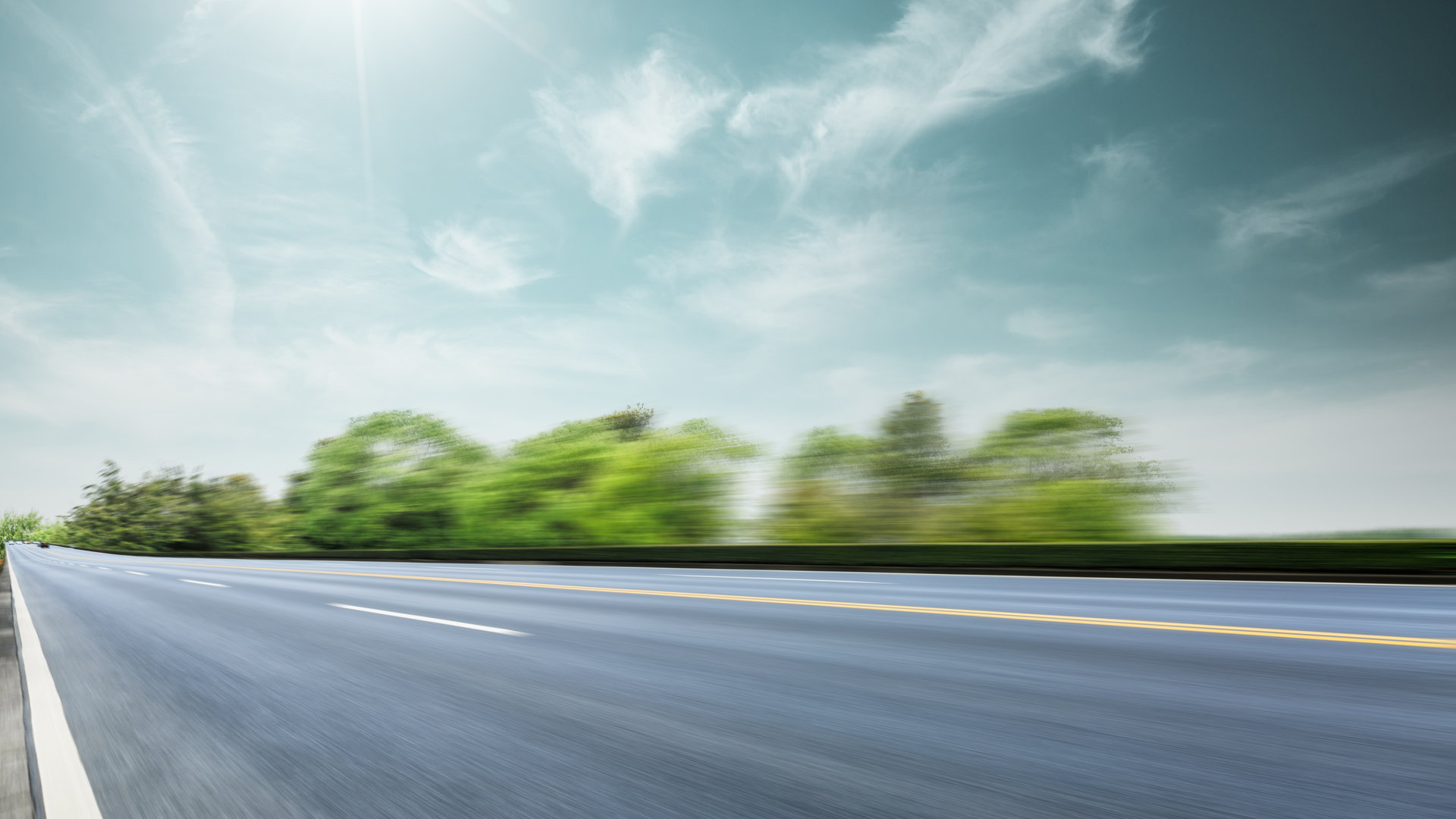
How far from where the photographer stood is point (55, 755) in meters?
3.09

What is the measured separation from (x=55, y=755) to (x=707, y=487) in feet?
96.7

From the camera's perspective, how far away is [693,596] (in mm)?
8789

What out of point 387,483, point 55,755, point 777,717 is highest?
point 387,483

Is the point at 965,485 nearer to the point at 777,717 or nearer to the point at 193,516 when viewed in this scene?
the point at 777,717

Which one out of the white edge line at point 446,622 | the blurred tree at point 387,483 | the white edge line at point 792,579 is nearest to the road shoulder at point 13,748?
the white edge line at point 446,622

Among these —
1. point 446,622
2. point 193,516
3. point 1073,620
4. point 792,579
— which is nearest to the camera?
point 1073,620

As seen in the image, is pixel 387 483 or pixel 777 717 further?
pixel 387 483

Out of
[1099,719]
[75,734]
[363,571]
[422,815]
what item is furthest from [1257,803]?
[363,571]

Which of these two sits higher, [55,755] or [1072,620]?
[1072,620]

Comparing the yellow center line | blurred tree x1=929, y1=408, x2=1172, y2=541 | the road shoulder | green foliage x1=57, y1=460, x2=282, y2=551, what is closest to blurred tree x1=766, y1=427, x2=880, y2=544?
blurred tree x1=929, y1=408, x2=1172, y2=541

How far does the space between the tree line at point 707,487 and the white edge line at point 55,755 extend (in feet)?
82.1

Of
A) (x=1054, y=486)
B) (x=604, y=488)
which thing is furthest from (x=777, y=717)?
(x=604, y=488)

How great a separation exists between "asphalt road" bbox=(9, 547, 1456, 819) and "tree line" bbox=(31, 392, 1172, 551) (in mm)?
19397

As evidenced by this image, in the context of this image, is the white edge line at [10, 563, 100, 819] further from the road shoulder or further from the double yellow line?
the double yellow line
